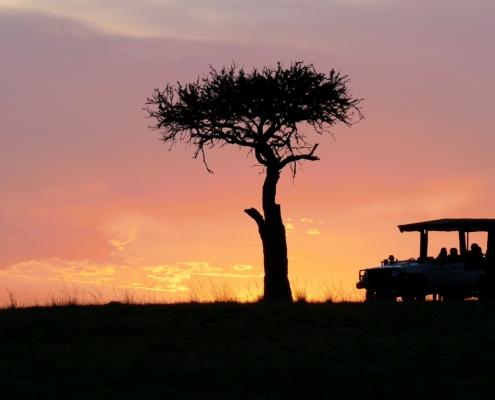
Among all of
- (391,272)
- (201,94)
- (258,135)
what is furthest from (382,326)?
(201,94)

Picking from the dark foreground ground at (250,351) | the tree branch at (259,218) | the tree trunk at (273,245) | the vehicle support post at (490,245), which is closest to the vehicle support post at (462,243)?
the vehicle support post at (490,245)

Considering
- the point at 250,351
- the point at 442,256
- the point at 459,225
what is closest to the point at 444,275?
the point at 442,256

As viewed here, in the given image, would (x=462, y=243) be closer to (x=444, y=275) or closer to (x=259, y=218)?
(x=444, y=275)

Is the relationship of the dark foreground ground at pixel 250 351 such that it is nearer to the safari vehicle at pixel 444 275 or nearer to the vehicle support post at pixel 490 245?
the safari vehicle at pixel 444 275

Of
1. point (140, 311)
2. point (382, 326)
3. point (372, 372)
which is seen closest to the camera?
point (372, 372)

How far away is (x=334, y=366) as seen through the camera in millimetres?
17750

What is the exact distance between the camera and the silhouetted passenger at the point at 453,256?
2978 cm

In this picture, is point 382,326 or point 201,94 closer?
point 382,326

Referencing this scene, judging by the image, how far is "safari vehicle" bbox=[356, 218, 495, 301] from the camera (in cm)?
2945

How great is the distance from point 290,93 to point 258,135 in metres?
2.40

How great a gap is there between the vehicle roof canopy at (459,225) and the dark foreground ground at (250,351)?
4479 millimetres

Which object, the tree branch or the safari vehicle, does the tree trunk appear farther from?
the safari vehicle

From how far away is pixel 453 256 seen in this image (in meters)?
29.9

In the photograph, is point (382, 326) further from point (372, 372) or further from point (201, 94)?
point (201, 94)
